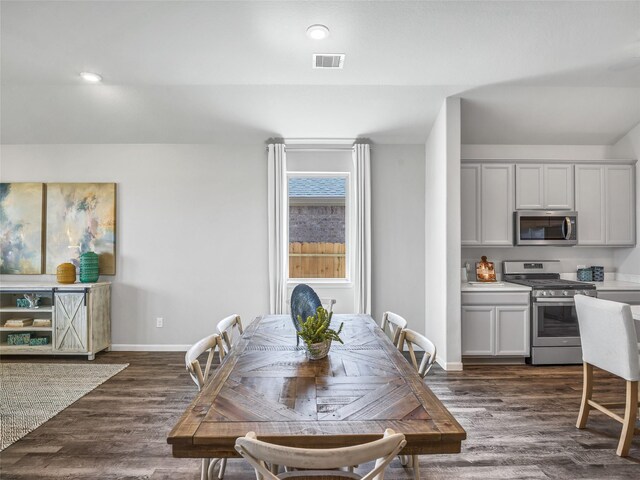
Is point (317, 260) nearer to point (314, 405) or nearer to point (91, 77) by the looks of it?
point (91, 77)

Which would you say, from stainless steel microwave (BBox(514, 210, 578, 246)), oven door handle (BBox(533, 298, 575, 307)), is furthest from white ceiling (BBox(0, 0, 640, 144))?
oven door handle (BBox(533, 298, 575, 307))

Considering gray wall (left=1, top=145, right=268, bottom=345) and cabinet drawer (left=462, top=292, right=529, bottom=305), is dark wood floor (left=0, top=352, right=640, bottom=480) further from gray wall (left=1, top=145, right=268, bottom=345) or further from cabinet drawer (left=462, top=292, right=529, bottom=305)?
gray wall (left=1, top=145, right=268, bottom=345)

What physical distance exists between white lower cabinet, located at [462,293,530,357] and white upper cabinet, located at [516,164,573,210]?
3.77 ft

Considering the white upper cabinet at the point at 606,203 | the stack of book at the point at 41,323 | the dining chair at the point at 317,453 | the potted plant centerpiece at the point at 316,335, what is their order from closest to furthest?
the dining chair at the point at 317,453, the potted plant centerpiece at the point at 316,335, the stack of book at the point at 41,323, the white upper cabinet at the point at 606,203

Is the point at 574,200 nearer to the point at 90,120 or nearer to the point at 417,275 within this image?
the point at 417,275

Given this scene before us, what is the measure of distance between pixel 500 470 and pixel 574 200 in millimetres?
3448

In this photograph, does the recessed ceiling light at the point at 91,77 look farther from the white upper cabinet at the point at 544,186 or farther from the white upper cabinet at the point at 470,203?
the white upper cabinet at the point at 544,186

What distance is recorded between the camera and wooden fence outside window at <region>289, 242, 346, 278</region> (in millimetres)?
4762

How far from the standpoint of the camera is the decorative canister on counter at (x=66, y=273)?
14.1 feet

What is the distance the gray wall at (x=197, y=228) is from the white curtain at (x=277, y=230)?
0.62ft

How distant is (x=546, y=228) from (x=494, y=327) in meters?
1.35

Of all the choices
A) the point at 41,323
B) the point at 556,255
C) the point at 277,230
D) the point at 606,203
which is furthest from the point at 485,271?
the point at 41,323

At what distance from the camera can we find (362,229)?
14.6 ft

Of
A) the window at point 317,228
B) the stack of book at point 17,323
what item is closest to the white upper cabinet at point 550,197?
the window at point 317,228
